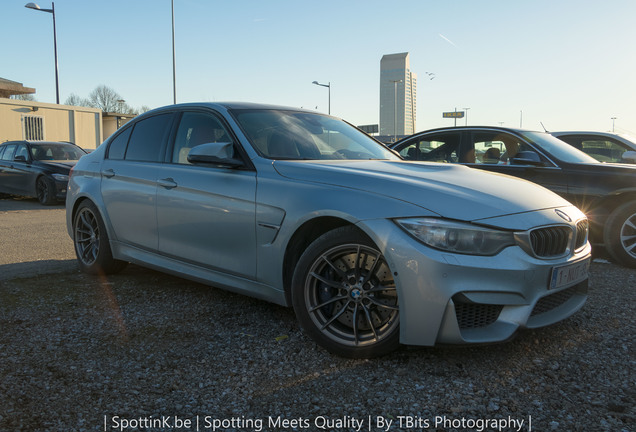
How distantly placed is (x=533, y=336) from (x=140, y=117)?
3.68m

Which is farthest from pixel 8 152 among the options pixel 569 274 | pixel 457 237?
pixel 569 274

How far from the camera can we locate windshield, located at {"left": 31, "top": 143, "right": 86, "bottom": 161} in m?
12.9

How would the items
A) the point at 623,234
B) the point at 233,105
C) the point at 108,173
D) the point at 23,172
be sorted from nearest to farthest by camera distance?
1. the point at 233,105
2. the point at 108,173
3. the point at 623,234
4. the point at 23,172

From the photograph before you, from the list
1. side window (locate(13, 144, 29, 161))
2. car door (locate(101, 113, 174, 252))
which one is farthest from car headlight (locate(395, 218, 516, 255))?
side window (locate(13, 144, 29, 161))

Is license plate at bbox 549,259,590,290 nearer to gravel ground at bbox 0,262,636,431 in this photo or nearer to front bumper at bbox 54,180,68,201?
gravel ground at bbox 0,262,636,431

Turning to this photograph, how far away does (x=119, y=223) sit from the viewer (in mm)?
4656

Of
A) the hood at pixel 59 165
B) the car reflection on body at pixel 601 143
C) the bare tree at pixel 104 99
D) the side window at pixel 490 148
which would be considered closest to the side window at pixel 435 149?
the side window at pixel 490 148

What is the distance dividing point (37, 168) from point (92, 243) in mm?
8722

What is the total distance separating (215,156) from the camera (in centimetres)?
356

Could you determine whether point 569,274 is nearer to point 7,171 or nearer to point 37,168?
point 37,168

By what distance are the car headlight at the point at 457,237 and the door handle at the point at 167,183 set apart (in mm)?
2041

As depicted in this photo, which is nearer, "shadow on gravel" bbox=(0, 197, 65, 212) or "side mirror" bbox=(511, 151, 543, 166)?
"side mirror" bbox=(511, 151, 543, 166)

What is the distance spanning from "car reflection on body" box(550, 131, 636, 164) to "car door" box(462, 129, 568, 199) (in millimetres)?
2124

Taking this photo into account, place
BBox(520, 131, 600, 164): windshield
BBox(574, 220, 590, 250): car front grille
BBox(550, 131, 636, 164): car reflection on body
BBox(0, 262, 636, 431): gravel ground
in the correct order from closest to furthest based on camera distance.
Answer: BBox(0, 262, 636, 431): gravel ground, BBox(574, 220, 590, 250): car front grille, BBox(520, 131, 600, 164): windshield, BBox(550, 131, 636, 164): car reflection on body
